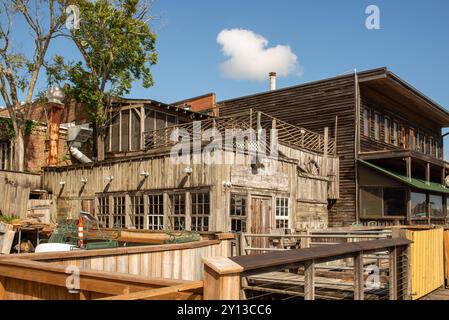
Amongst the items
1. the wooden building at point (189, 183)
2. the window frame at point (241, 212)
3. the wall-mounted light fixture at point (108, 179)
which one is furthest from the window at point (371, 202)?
the wall-mounted light fixture at point (108, 179)

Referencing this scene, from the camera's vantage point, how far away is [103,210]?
1948 cm

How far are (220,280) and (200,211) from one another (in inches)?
483

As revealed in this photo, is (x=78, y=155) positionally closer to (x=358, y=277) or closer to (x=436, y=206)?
(x=436, y=206)

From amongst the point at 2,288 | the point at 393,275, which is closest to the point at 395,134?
the point at 393,275

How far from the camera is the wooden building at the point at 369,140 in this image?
23.2m

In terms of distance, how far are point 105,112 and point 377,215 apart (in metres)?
15.2

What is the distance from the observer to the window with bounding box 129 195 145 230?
17.9 m

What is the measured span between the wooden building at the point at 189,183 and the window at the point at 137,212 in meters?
0.04

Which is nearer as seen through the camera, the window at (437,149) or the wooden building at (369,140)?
the wooden building at (369,140)

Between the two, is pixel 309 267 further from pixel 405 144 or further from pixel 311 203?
pixel 405 144

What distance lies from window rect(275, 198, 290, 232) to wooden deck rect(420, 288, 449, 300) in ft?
25.6

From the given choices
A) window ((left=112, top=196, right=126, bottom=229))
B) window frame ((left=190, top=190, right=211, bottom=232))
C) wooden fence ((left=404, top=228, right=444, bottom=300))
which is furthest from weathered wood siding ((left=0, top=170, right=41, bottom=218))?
wooden fence ((left=404, top=228, right=444, bottom=300))

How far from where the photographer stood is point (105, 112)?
25.3m

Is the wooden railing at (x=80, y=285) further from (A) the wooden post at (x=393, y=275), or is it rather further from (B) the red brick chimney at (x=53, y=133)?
(B) the red brick chimney at (x=53, y=133)
